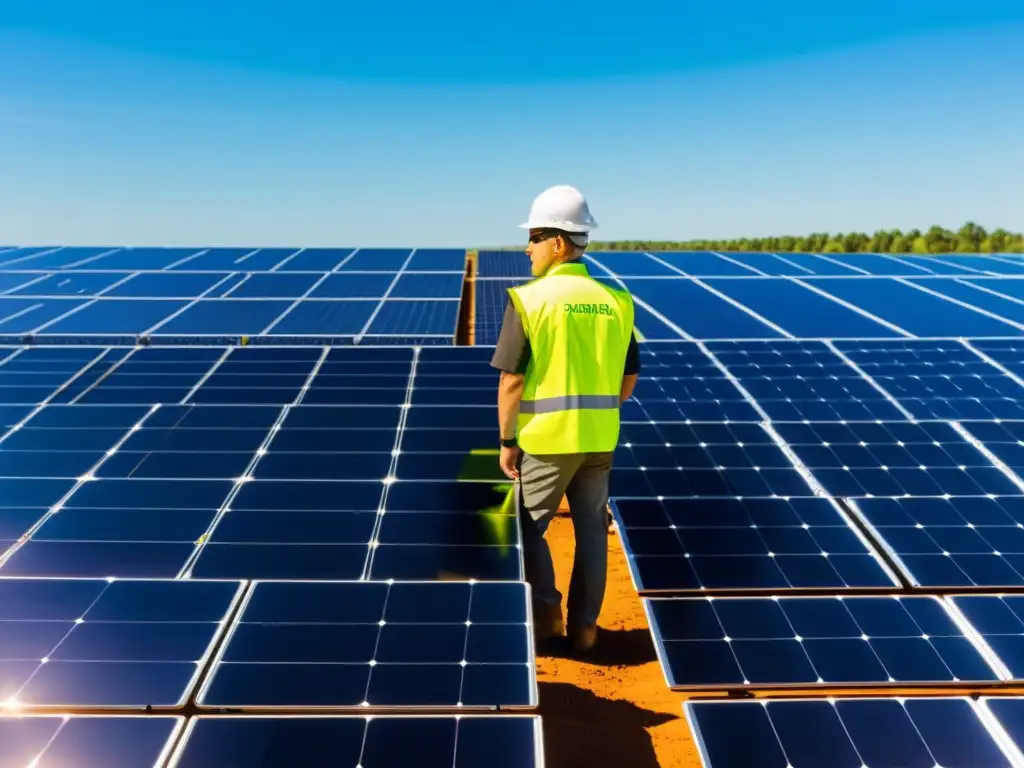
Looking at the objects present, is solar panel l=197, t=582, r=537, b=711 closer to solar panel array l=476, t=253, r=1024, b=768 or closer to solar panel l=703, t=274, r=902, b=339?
solar panel array l=476, t=253, r=1024, b=768

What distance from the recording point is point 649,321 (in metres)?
15.6

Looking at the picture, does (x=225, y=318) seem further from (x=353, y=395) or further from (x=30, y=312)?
(x=353, y=395)

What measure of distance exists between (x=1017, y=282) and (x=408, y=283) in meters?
19.1

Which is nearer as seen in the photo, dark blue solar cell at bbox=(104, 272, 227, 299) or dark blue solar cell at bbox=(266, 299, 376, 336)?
dark blue solar cell at bbox=(266, 299, 376, 336)

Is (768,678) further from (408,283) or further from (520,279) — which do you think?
(520,279)

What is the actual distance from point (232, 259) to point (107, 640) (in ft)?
73.5

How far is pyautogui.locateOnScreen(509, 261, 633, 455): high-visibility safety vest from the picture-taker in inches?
197

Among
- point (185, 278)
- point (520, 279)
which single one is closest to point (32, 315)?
point (185, 278)

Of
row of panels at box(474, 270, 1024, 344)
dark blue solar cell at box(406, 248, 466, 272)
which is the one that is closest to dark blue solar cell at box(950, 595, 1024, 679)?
row of panels at box(474, 270, 1024, 344)

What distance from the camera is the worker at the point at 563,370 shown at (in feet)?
16.5

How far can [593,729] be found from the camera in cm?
593

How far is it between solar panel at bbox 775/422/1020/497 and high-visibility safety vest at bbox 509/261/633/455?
3.28 m

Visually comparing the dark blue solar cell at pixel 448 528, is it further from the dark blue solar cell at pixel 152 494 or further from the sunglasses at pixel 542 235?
the sunglasses at pixel 542 235

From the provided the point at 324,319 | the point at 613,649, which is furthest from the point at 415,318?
the point at 613,649
